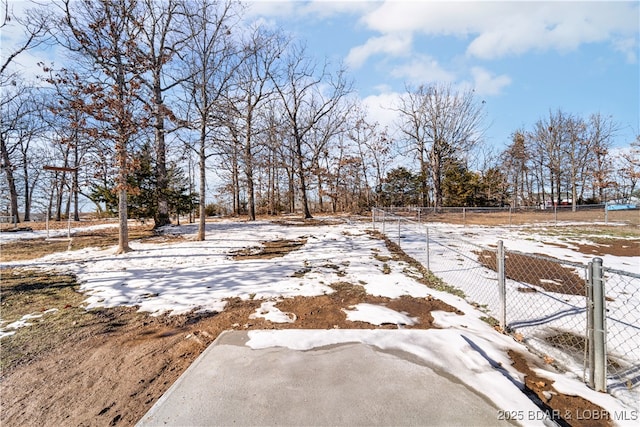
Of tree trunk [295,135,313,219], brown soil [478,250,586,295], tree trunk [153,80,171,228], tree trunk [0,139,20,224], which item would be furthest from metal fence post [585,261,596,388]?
tree trunk [0,139,20,224]

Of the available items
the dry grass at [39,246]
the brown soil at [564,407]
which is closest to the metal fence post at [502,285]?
the brown soil at [564,407]

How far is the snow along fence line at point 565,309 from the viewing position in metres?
2.19

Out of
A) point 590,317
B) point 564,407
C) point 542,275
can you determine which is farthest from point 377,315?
point 542,275

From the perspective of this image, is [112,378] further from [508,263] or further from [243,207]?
[243,207]

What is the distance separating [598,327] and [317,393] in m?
2.35

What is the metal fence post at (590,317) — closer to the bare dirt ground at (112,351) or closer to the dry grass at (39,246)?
the bare dirt ground at (112,351)

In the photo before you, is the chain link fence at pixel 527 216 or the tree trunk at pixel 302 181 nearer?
the chain link fence at pixel 527 216

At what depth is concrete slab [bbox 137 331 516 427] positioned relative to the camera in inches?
71.5

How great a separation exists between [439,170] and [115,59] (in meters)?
23.9

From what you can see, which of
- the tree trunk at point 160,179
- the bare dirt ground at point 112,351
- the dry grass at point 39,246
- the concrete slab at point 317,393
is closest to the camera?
the concrete slab at point 317,393

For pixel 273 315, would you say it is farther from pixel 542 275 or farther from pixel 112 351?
pixel 542 275

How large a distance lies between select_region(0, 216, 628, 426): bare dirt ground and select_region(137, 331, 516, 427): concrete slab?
1.03 feet

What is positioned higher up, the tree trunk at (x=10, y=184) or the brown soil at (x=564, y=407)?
the tree trunk at (x=10, y=184)

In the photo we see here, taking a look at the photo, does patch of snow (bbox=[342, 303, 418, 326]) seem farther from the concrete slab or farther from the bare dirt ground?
the concrete slab
